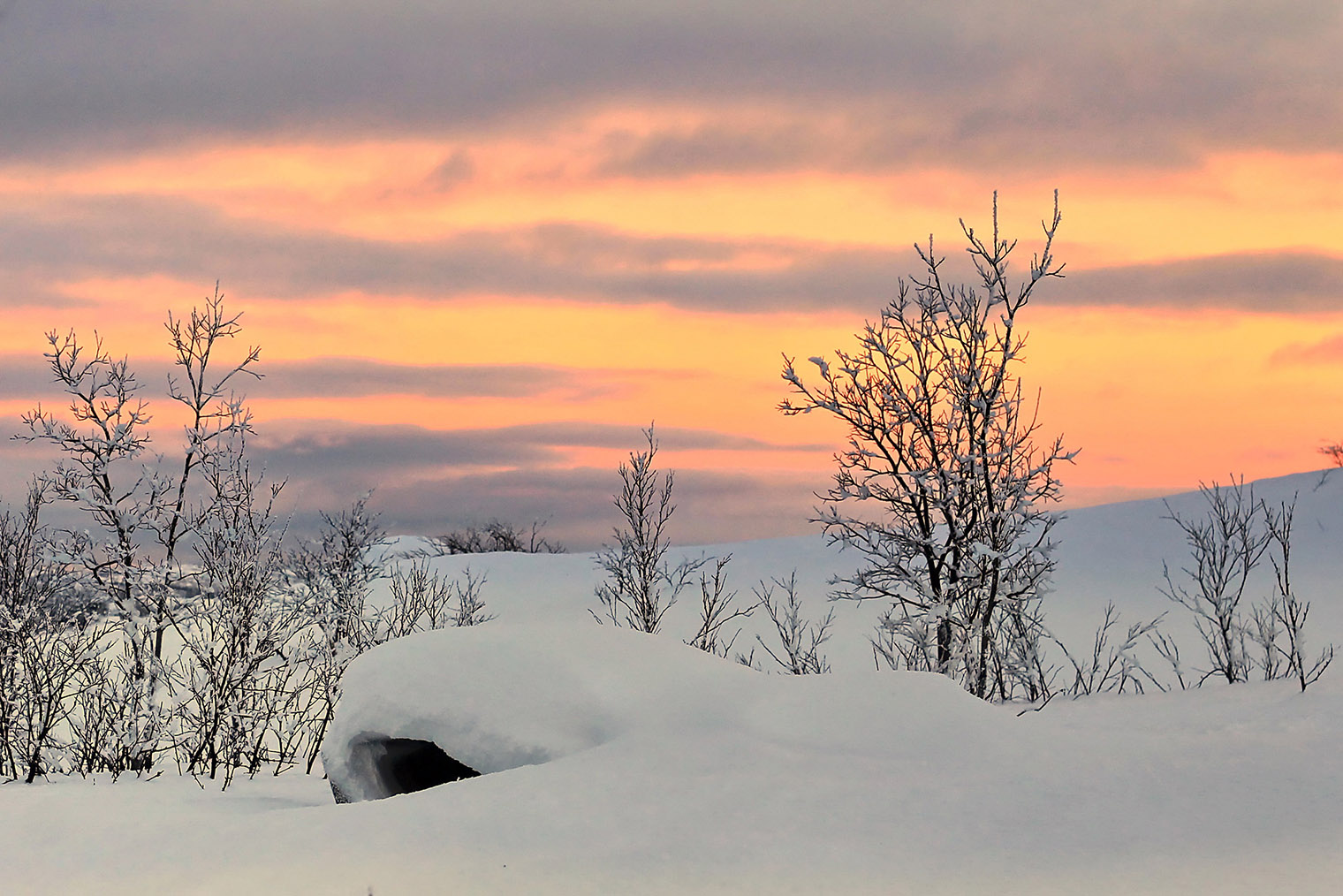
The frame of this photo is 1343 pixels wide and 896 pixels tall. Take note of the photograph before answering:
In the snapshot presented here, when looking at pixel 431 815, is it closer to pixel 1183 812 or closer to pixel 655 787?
pixel 655 787

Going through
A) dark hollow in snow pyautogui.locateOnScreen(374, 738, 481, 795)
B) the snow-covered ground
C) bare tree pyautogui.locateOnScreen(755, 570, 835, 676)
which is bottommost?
bare tree pyautogui.locateOnScreen(755, 570, 835, 676)

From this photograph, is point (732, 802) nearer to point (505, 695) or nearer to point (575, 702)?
point (575, 702)

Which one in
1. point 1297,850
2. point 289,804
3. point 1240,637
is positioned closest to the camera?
point 1297,850

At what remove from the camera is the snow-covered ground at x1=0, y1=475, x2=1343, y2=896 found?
635 cm

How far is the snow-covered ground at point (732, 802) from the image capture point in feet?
20.8

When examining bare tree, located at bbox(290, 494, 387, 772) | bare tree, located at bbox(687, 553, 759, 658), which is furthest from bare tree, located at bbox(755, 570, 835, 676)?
bare tree, located at bbox(290, 494, 387, 772)

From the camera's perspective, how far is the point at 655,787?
7.41m

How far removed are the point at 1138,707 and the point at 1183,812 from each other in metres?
4.66

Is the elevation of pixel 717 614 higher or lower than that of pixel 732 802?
lower

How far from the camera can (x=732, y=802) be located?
23.4 feet

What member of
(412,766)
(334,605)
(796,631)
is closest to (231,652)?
(412,766)

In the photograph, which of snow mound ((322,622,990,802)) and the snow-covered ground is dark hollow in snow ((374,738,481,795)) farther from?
the snow-covered ground

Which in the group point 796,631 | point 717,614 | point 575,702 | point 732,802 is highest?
point 575,702

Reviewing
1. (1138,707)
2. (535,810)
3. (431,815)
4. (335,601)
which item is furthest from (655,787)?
(335,601)
